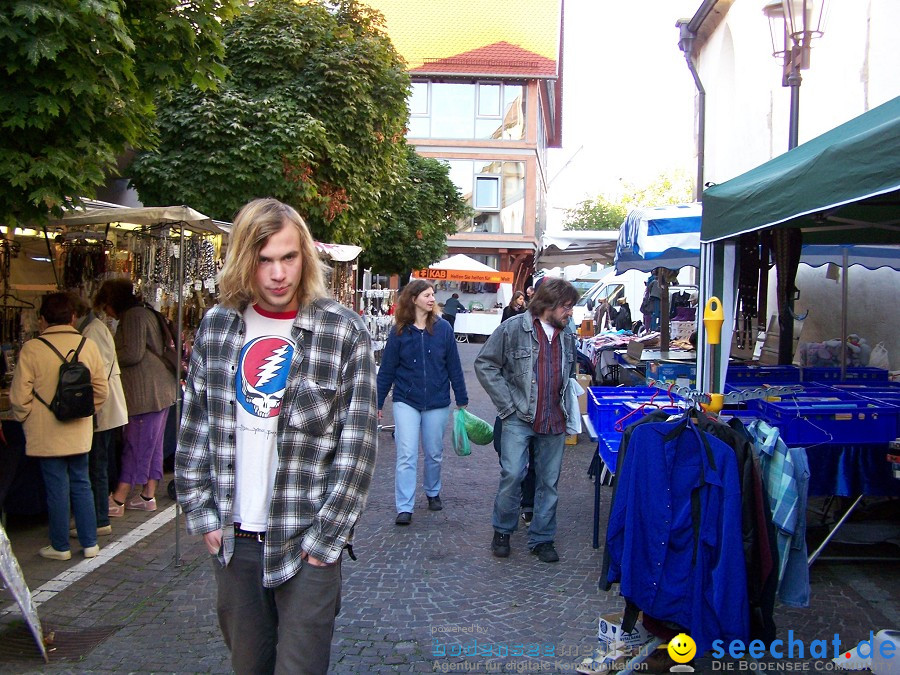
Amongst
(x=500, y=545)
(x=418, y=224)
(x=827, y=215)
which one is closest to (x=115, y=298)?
(x=500, y=545)

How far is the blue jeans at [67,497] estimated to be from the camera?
5.10m

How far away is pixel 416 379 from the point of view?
6238 mm

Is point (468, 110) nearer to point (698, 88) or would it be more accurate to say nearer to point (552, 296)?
point (698, 88)

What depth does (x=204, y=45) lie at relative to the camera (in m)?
5.38

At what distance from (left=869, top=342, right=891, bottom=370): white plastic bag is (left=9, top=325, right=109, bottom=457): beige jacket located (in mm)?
7943

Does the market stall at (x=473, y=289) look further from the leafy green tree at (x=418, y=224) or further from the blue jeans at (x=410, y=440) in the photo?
the blue jeans at (x=410, y=440)

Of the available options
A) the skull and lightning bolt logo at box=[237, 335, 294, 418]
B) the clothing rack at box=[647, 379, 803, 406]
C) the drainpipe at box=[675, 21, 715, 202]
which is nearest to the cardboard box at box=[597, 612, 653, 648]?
the clothing rack at box=[647, 379, 803, 406]

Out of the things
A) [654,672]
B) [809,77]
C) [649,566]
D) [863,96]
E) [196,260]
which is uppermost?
[809,77]

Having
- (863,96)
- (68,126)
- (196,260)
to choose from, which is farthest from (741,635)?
(863,96)

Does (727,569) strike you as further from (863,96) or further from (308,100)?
(308,100)

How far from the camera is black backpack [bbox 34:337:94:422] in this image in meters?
5.03

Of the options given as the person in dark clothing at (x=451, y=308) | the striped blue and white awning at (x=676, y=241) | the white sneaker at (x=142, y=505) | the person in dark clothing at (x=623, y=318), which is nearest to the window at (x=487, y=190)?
the person in dark clothing at (x=451, y=308)

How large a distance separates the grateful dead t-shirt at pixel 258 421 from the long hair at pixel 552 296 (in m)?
3.13

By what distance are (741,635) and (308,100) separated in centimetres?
933
